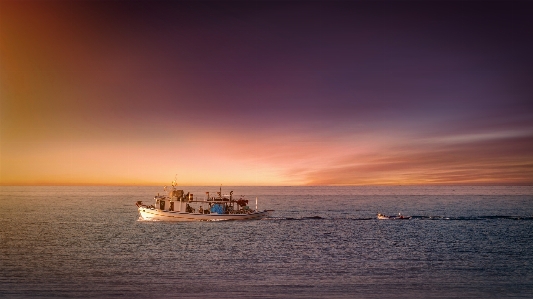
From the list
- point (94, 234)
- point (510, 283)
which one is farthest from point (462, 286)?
point (94, 234)

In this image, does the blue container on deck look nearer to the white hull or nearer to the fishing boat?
the fishing boat

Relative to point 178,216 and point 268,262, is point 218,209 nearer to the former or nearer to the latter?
point 178,216

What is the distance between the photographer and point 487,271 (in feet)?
113

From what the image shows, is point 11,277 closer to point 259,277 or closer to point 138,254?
point 138,254

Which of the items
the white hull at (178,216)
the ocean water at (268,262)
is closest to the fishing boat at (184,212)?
the white hull at (178,216)

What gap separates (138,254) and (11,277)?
12.8 metres

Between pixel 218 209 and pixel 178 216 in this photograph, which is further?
pixel 218 209

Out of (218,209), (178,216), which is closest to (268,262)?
(178,216)

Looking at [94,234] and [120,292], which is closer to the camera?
[120,292]

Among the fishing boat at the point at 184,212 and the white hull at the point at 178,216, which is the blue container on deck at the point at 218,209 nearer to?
the fishing boat at the point at 184,212

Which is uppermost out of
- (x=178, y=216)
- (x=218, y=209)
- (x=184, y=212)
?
(x=218, y=209)

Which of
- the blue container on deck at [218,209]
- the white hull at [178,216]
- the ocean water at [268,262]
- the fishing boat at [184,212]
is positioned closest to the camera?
the ocean water at [268,262]

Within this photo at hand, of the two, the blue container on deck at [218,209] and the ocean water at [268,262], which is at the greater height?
the blue container on deck at [218,209]

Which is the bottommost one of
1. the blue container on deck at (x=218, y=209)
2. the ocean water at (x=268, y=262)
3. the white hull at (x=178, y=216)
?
the ocean water at (x=268, y=262)
